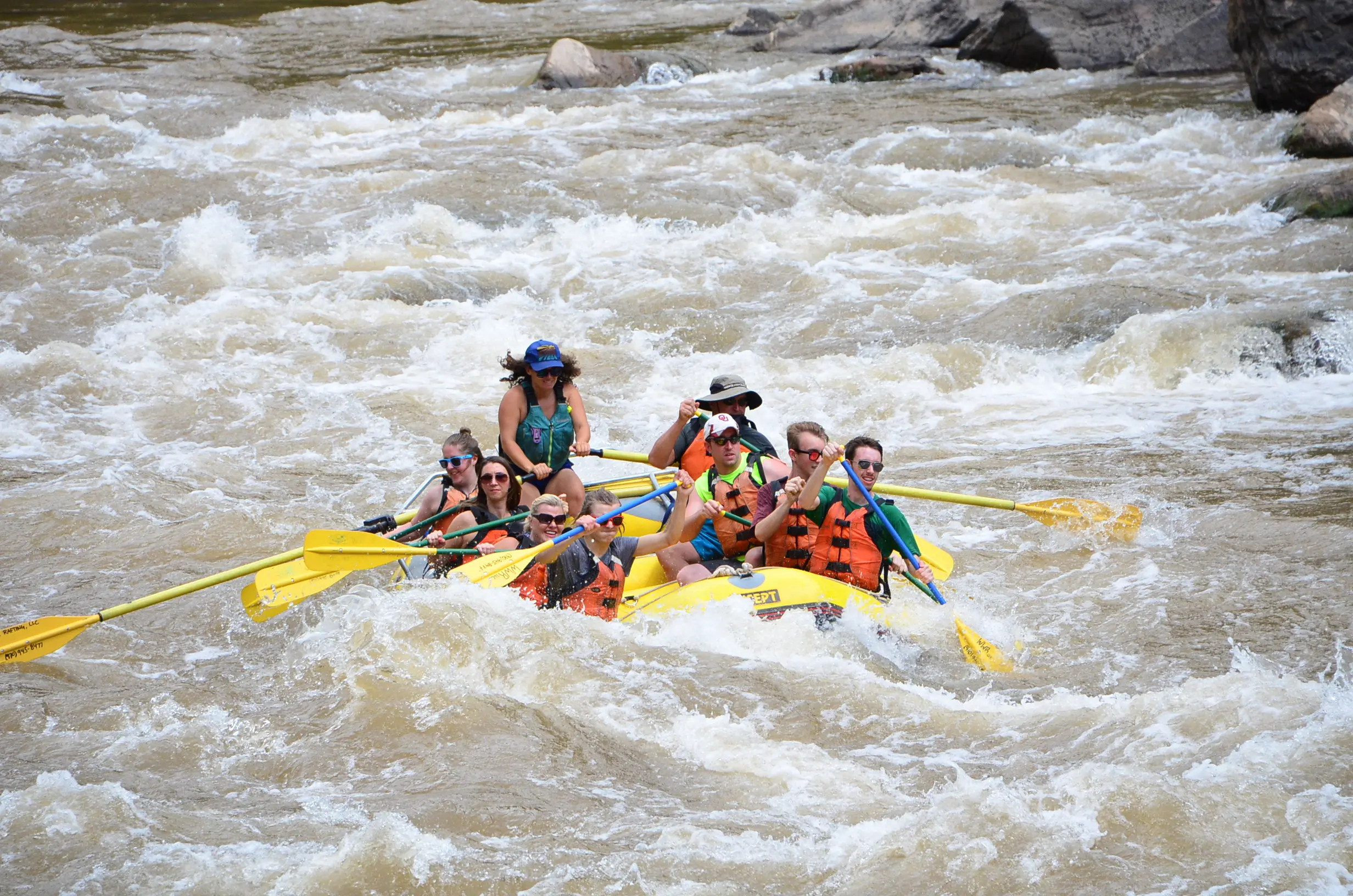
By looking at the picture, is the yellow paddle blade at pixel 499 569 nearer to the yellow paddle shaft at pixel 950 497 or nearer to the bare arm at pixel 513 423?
the bare arm at pixel 513 423

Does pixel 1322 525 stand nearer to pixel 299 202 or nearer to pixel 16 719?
pixel 16 719

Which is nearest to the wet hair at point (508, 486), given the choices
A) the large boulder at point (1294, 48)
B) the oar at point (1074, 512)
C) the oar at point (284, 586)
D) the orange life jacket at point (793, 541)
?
the oar at point (284, 586)

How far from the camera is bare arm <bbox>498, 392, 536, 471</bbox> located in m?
6.38

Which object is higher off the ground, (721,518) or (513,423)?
(513,423)

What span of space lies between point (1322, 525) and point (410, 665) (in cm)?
438

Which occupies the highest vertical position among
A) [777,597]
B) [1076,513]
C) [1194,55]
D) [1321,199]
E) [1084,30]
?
[1084,30]

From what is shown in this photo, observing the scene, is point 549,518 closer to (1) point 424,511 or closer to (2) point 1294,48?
(1) point 424,511

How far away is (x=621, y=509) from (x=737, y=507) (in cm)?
57

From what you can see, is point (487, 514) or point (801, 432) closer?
point (801, 432)

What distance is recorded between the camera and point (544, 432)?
6438 mm

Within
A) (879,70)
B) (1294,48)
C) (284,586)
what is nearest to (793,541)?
(284,586)

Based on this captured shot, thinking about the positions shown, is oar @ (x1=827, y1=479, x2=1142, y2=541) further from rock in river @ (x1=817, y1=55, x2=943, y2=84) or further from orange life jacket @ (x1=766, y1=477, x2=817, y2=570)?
rock in river @ (x1=817, y1=55, x2=943, y2=84)

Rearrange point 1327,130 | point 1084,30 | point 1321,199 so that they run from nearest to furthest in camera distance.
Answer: point 1321,199, point 1327,130, point 1084,30

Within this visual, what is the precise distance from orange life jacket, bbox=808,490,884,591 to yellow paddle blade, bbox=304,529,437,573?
5.42 feet
